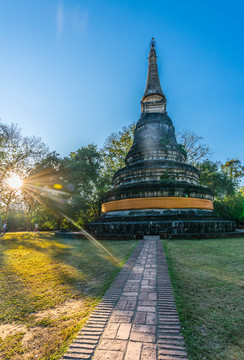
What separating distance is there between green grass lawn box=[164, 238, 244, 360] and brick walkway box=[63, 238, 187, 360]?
5.4 inches

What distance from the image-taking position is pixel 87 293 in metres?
2.85

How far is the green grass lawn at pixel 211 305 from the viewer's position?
1.68 meters

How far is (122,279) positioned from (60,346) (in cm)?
172

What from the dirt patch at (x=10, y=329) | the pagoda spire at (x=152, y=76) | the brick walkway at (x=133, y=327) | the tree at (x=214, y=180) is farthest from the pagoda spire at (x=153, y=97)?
the dirt patch at (x=10, y=329)

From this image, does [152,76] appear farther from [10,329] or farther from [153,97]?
[10,329]

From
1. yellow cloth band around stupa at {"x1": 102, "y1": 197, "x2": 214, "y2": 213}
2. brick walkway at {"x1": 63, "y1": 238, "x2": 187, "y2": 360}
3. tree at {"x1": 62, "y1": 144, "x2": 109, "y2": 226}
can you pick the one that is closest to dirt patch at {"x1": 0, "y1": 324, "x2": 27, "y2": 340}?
brick walkway at {"x1": 63, "y1": 238, "x2": 187, "y2": 360}

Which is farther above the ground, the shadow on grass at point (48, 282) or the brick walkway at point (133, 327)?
the brick walkway at point (133, 327)

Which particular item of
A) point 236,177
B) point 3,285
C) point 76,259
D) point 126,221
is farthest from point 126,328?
point 236,177

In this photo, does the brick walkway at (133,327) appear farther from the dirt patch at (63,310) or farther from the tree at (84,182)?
the tree at (84,182)

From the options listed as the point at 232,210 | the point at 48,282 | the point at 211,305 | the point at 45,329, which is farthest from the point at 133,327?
the point at 232,210

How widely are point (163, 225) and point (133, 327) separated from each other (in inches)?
272

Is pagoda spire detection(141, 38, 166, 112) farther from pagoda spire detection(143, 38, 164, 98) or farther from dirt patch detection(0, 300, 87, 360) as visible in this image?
dirt patch detection(0, 300, 87, 360)

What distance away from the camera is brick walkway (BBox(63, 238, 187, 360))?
63.5 inches

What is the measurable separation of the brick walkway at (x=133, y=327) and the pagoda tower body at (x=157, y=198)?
19.2 feet
